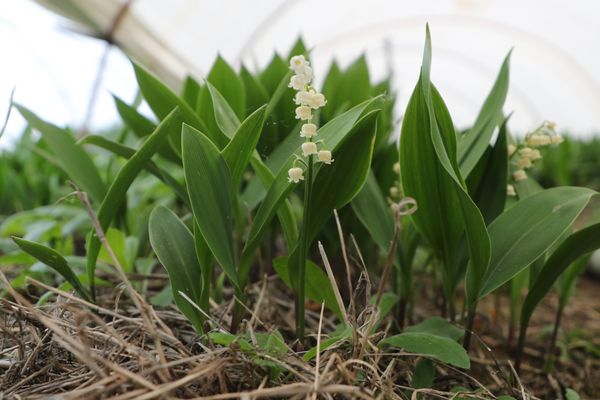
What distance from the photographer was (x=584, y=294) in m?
1.77

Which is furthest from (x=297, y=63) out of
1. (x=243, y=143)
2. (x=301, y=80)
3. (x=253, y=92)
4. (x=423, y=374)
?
(x=253, y=92)

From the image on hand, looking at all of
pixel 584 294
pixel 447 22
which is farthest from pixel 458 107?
pixel 584 294

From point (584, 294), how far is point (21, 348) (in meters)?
1.70

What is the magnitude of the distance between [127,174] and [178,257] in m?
0.12

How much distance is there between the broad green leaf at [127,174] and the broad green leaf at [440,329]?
411 millimetres

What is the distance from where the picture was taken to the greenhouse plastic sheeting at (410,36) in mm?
3627

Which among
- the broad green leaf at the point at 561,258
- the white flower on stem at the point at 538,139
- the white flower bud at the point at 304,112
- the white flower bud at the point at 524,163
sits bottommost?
the broad green leaf at the point at 561,258

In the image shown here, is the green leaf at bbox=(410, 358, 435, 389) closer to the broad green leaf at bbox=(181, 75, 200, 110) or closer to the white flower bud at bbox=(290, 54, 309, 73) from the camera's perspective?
the white flower bud at bbox=(290, 54, 309, 73)

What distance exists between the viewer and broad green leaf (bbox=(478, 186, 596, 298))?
25.3 inches

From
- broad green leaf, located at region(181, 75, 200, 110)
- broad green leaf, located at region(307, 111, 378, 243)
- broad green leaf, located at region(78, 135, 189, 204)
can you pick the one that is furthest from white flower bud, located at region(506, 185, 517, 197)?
broad green leaf, located at region(181, 75, 200, 110)

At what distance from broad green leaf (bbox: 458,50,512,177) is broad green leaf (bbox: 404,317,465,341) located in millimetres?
199

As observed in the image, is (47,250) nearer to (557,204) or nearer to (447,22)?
(557,204)

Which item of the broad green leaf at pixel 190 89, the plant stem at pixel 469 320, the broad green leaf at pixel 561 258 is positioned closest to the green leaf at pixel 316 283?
the plant stem at pixel 469 320

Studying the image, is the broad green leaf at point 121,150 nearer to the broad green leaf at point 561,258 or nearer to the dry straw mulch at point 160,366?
the dry straw mulch at point 160,366
